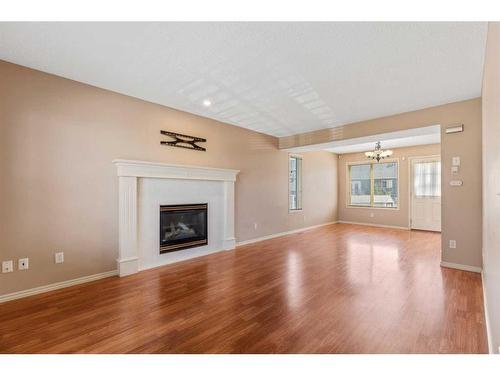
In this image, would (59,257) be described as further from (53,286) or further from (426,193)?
(426,193)

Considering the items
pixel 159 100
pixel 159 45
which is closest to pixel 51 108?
pixel 159 100

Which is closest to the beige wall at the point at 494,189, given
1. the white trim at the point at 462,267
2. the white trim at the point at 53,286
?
the white trim at the point at 462,267

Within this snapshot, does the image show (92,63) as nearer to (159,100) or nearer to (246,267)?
(159,100)

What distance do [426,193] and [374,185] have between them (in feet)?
4.69

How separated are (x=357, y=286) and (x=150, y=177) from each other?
10.6ft

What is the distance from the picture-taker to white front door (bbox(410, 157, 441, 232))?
6.62 metres

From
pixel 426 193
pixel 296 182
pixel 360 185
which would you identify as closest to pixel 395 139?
pixel 296 182

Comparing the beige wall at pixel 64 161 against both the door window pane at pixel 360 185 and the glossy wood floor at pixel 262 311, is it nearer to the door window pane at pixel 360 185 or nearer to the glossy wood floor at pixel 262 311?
the glossy wood floor at pixel 262 311

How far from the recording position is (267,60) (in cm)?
250

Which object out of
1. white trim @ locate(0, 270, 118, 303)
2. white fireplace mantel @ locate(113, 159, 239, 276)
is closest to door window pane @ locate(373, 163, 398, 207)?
white fireplace mantel @ locate(113, 159, 239, 276)

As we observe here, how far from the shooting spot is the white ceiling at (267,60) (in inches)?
80.8

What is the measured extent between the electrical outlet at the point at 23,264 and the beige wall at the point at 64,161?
44 mm

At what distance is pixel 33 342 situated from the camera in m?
1.85

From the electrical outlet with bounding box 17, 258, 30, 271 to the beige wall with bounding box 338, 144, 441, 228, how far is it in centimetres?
819
